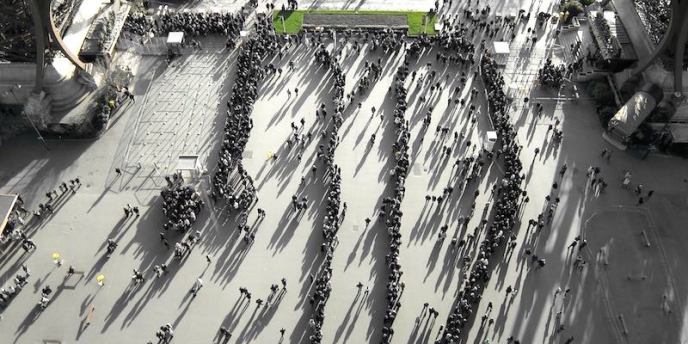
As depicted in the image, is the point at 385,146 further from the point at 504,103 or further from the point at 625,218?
the point at 625,218

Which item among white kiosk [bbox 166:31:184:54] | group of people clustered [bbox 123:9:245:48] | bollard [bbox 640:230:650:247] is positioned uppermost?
group of people clustered [bbox 123:9:245:48]

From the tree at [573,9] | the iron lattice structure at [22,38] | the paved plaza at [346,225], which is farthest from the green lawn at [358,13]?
the iron lattice structure at [22,38]

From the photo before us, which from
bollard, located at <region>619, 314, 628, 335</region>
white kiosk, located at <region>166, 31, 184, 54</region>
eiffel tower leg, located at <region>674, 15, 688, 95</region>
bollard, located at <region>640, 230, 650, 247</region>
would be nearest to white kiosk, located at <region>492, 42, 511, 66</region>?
eiffel tower leg, located at <region>674, 15, 688, 95</region>

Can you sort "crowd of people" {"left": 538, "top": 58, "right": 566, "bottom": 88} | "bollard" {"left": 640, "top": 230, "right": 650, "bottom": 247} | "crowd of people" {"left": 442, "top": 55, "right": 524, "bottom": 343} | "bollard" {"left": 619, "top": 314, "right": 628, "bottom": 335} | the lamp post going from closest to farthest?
"crowd of people" {"left": 442, "top": 55, "right": 524, "bottom": 343}
"bollard" {"left": 619, "top": 314, "right": 628, "bottom": 335}
"bollard" {"left": 640, "top": 230, "right": 650, "bottom": 247}
the lamp post
"crowd of people" {"left": 538, "top": 58, "right": 566, "bottom": 88}

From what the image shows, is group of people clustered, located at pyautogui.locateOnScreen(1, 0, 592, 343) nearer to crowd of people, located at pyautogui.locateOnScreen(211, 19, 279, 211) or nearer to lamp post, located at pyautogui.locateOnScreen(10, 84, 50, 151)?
crowd of people, located at pyautogui.locateOnScreen(211, 19, 279, 211)

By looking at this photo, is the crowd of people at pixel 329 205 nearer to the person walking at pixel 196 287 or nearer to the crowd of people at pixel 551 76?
the person walking at pixel 196 287

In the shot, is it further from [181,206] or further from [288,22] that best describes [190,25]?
[181,206]
